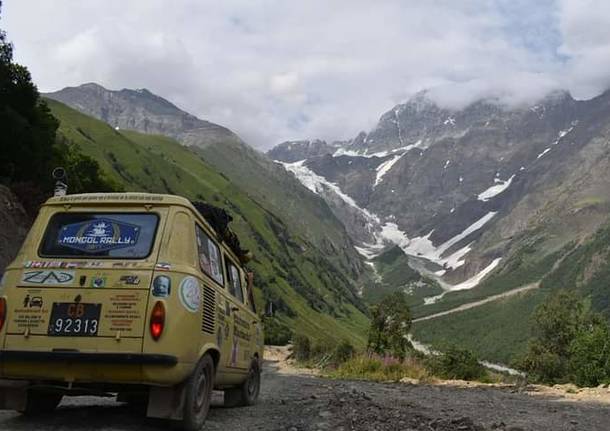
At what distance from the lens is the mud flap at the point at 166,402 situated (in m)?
7.50

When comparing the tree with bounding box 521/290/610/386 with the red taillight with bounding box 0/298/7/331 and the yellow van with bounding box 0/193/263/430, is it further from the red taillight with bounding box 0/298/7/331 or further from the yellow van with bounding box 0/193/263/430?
the red taillight with bounding box 0/298/7/331

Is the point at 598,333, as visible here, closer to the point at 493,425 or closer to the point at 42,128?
the point at 493,425

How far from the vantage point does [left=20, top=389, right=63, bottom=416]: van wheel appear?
28.6 ft

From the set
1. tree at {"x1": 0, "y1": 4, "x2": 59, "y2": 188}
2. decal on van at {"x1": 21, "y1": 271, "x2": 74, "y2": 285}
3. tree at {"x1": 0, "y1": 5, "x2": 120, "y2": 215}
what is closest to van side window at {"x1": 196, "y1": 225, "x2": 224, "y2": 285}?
decal on van at {"x1": 21, "y1": 271, "x2": 74, "y2": 285}

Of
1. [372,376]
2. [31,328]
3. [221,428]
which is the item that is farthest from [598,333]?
[31,328]

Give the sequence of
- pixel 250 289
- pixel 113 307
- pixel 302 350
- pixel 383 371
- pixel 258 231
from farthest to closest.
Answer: pixel 258 231, pixel 302 350, pixel 383 371, pixel 250 289, pixel 113 307

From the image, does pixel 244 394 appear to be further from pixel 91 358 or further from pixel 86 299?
pixel 86 299

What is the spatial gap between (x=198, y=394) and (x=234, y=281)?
9.77 feet

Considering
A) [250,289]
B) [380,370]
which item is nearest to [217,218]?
[250,289]

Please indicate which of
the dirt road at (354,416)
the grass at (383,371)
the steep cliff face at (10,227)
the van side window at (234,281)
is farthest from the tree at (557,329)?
the van side window at (234,281)

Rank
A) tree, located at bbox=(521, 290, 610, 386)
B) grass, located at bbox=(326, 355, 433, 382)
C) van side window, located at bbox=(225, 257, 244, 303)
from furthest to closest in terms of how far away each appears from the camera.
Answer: tree, located at bbox=(521, 290, 610, 386), grass, located at bbox=(326, 355, 433, 382), van side window, located at bbox=(225, 257, 244, 303)

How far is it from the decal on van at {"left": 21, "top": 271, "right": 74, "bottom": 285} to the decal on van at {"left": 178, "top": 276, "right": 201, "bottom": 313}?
1.36m

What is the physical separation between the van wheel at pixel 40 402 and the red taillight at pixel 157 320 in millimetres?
2397

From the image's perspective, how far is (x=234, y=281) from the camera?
10867 millimetres
